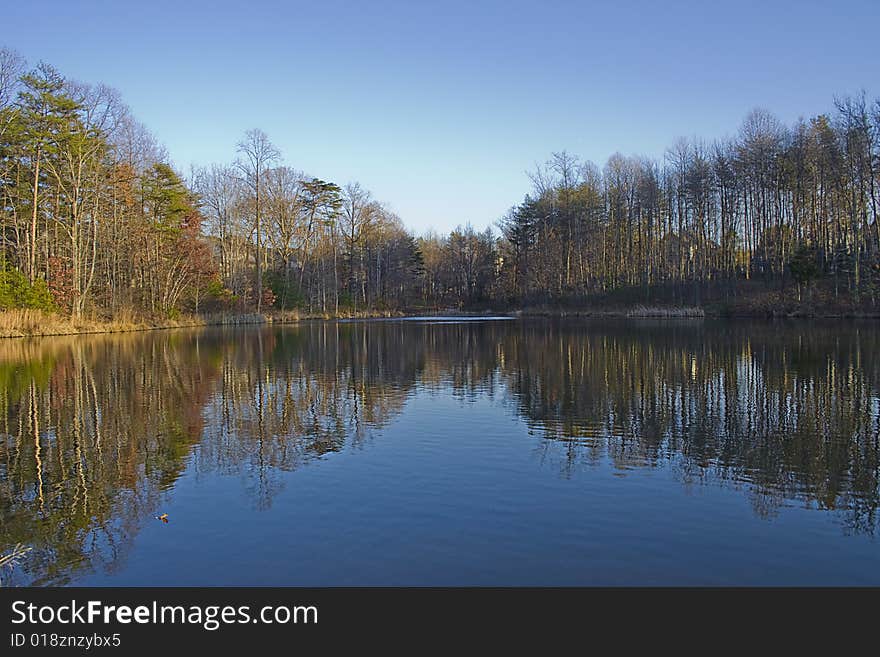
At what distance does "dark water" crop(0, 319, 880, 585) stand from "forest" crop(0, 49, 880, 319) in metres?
26.8

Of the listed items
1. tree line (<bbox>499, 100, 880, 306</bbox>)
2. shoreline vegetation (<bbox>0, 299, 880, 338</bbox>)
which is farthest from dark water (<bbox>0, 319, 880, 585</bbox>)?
tree line (<bbox>499, 100, 880, 306</bbox>)

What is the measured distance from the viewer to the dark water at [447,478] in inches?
206

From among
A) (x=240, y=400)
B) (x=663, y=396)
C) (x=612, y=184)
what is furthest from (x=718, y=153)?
(x=240, y=400)

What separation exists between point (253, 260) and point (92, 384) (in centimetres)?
5224

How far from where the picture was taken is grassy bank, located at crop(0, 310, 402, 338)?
3291 centimetres

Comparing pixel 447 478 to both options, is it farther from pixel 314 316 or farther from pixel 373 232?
pixel 373 232

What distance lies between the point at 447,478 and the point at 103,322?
38973 mm

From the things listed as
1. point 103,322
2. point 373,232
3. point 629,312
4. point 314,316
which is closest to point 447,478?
point 103,322

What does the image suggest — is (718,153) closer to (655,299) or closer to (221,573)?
(655,299)

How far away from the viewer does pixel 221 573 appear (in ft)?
16.7

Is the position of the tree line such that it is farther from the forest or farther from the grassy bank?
the grassy bank

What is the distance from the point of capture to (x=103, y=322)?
133ft

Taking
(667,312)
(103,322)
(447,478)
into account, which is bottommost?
(447,478)

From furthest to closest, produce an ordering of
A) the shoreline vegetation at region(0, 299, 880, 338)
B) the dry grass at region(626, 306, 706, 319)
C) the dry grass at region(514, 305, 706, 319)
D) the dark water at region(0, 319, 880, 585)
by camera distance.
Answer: the dry grass at region(514, 305, 706, 319) < the dry grass at region(626, 306, 706, 319) < the shoreline vegetation at region(0, 299, 880, 338) < the dark water at region(0, 319, 880, 585)
